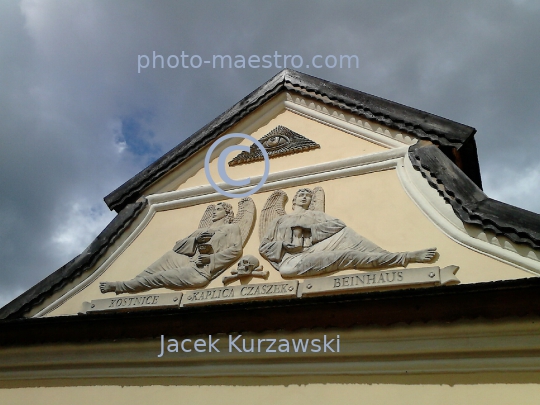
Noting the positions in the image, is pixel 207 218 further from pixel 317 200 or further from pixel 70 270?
pixel 70 270

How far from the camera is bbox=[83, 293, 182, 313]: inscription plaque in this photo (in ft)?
23.1

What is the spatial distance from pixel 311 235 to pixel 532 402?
311 centimetres

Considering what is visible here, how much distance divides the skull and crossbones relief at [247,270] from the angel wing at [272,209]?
407mm

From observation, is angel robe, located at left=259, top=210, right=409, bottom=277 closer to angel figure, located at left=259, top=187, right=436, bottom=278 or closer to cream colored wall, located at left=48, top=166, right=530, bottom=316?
angel figure, located at left=259, top=187, right=436, bottom=278

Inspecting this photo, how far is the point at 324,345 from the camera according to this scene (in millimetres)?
5762

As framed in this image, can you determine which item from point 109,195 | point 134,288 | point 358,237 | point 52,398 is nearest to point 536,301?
point 358,237

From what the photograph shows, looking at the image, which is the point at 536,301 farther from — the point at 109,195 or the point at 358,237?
the point at 109,195

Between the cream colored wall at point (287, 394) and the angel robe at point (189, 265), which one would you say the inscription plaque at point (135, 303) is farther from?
the cream colored wall at point (287, 394)

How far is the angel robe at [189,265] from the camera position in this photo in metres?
7.15

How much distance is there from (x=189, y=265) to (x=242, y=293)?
3.64 feet

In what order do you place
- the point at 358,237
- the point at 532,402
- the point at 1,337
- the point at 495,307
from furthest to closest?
the point at 1,337 < the point at 358,237 < the point at 495,307 < the point at 532,402

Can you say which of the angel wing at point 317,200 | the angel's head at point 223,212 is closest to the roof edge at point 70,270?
the angel's head at point 223,212

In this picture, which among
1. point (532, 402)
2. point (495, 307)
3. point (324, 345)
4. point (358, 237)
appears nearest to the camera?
point (532, 402)

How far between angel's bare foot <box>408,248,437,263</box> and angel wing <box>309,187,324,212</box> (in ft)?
5.09
